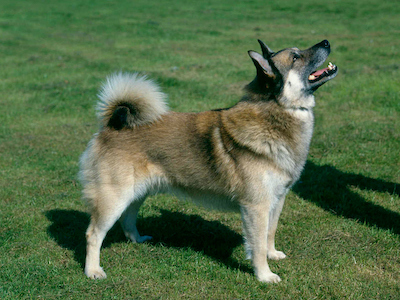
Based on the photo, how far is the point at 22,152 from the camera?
7.23 metres

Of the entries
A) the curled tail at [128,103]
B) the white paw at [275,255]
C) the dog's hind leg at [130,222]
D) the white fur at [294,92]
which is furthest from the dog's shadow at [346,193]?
the curled tail at [128,103]

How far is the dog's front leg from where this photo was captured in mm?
3828

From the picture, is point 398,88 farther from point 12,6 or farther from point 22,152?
point 12,6

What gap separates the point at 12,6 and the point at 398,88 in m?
22.4

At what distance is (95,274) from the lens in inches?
156

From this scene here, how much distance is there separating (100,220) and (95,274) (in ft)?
1.48

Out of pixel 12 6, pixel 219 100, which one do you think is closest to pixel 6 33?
pixel 12 6

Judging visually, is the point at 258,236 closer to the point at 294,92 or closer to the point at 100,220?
the point at 294,92

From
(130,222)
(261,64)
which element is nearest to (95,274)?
(130,222)

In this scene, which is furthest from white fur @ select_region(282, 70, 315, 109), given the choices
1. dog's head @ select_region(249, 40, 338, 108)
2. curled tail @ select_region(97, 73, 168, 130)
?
curled tail @ select_region(97, 73, 168, 130)

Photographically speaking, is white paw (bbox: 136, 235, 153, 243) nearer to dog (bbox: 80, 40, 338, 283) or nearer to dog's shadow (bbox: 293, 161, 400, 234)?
dog (bbox: 80, 40, 338, 283)

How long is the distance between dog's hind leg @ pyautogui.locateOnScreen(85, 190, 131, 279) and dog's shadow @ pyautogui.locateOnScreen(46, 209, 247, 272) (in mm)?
243

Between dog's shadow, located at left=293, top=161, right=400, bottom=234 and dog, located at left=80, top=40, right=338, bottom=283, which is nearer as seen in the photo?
dog, located at left=80, top=40, right=338, bottom=283

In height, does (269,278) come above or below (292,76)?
below
